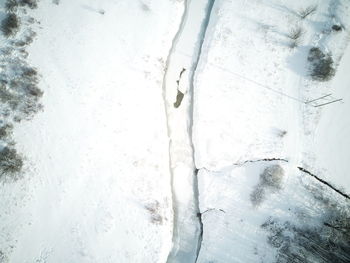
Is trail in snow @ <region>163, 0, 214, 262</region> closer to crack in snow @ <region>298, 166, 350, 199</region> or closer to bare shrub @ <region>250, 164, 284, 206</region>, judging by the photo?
bare shrub @ <region>250, 164, 284, 206</region>

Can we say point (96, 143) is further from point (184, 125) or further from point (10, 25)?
point (10, 25)

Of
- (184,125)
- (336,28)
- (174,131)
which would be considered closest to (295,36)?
(336,28)

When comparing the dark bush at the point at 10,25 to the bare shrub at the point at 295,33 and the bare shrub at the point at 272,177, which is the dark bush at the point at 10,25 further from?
the bare shrub at the point at 295,33

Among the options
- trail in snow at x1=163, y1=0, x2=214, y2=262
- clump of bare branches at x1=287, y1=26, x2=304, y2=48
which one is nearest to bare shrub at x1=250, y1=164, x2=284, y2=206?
trail in snow at x1=163, y1=0, x2=214, y2=262

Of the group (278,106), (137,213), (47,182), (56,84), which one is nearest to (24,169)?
(47,182)

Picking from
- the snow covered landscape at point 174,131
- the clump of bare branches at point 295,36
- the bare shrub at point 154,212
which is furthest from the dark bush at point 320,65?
the bare shrub at point 154,212

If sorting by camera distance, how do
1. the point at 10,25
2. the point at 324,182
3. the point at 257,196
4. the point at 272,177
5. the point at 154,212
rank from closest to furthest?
1. the point at 154,212
2. the point at 257,196
3. the point at 272,177
4. the point at 324,182
5. the point at 10,25
